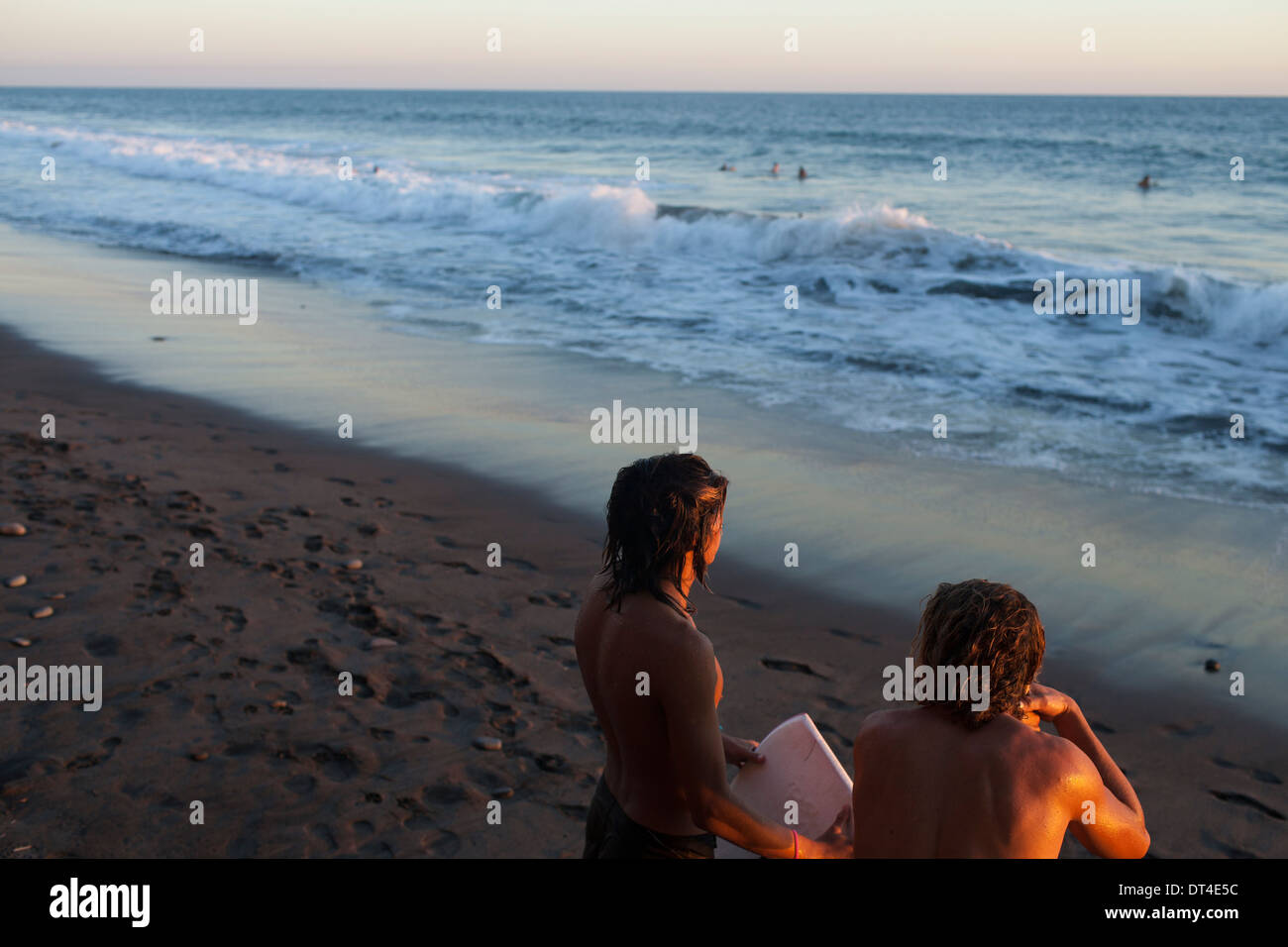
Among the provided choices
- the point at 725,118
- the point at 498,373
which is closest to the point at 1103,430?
the point at 498,373

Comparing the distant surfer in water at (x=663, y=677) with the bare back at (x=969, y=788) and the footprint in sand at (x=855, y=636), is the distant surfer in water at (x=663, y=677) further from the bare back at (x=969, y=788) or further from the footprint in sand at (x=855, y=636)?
the footprint in sand at (x=855, y=636)

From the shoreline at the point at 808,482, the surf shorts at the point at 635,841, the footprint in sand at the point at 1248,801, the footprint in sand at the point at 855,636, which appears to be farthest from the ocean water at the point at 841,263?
the surf shorts at the point at 635,841

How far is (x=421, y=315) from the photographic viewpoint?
1399cm

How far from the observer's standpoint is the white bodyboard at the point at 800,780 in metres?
2.81

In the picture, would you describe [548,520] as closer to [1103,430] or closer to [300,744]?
[300,744]

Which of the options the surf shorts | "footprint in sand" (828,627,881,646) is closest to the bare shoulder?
the surf shorts

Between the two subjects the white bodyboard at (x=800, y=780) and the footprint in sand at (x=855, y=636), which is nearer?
the white bodyboard at (x=800, y=780)

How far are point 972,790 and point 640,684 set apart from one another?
2.51 feet

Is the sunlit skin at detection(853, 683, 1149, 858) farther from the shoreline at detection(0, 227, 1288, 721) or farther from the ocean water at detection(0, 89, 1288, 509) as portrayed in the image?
the ocean water at detection(0, 89, 1288, 509)

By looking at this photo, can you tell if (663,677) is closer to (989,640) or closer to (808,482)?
(989,640)

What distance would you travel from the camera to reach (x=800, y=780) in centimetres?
287

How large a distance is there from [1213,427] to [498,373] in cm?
682
